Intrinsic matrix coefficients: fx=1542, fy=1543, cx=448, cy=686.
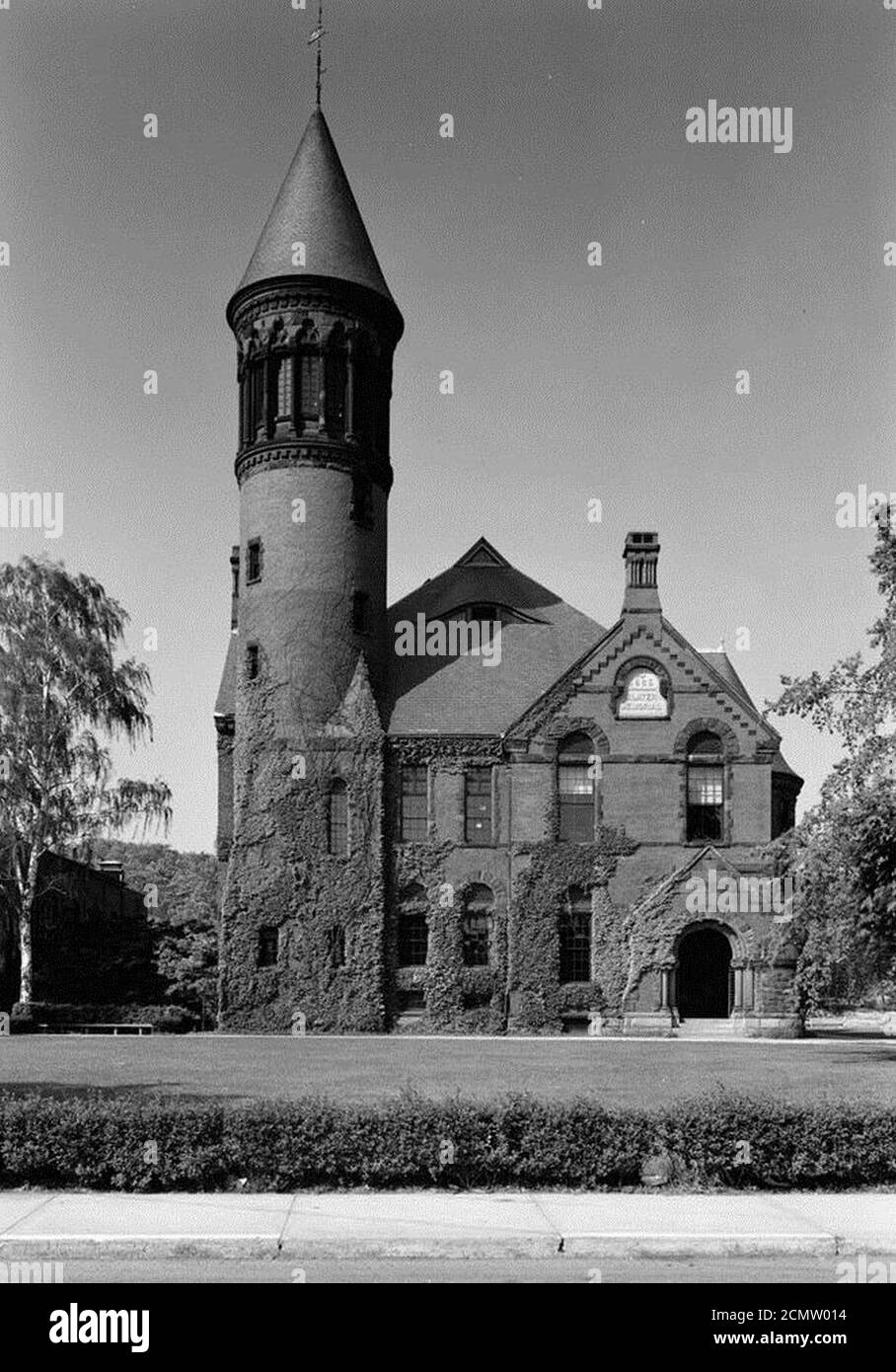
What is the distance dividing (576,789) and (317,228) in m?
19.4

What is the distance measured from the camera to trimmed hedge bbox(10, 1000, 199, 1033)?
42656mm

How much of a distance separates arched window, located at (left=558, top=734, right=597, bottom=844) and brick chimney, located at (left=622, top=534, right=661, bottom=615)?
14.3 ft

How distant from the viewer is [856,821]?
101 feet

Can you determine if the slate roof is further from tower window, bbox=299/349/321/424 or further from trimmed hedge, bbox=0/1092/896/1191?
trimmed hedge, bbox=0/1092/896/1191

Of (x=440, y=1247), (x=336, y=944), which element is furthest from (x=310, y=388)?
(x=440, y=1247)

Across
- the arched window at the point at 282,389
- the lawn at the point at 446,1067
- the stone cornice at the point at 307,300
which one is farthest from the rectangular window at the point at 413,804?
the stone cornice at the point at 307,300

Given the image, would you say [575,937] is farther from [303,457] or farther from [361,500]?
[303,457]

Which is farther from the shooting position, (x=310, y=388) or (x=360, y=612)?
(x=360, y=612)

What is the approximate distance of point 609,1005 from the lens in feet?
150

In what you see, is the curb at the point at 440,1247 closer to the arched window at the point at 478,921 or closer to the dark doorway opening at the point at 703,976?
the arched window at the point at 478,921

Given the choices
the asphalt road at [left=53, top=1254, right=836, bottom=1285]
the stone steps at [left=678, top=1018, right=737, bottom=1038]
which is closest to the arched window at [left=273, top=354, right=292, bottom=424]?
the stone steps at [left=678, top=1018, right=737, bottom=1038]

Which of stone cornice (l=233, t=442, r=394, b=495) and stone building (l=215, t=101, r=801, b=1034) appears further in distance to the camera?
stone cornice (l=233, t=442, r=394, b=495)

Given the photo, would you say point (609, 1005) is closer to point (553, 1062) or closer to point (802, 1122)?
point (553, 1062)
